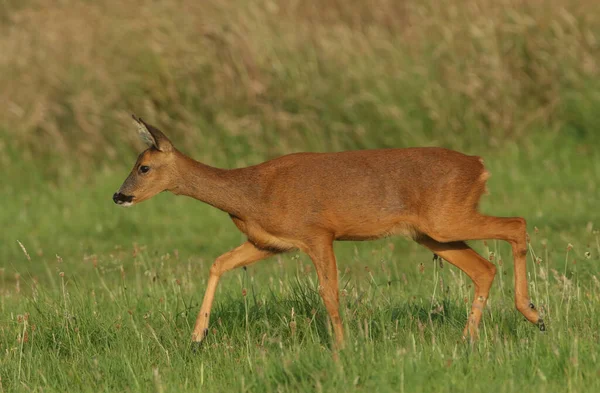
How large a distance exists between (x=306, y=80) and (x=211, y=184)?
7.96 meters

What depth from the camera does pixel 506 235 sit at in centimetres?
703

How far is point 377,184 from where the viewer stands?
6.90 m

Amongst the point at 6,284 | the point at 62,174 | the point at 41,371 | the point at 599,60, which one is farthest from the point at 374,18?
the point at 41,371

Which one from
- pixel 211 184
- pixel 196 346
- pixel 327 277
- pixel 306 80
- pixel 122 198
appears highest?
pixel 306 80

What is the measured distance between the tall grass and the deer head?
7.31m

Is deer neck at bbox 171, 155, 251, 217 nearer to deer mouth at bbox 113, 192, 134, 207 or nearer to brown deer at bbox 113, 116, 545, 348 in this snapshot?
brown deer at bbox 113, 116, 545, 348

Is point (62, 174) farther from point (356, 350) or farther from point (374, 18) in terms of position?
point (356, 350)

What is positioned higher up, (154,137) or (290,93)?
(290,93)

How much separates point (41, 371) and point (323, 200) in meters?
1.90

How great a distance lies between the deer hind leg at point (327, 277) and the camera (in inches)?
263

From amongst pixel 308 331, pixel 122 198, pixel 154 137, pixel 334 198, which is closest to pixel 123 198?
pixel 122 198

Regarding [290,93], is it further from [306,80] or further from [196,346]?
[196,346]

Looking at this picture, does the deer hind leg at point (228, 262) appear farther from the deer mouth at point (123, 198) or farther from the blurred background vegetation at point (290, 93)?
the blurred background vegetation at point (290, 93)

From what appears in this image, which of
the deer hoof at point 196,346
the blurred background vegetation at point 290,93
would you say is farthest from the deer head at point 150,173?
the blurred background vegetation at point 290,93
